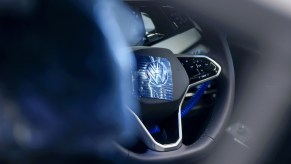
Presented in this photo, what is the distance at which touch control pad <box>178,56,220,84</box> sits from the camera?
122 centimetres

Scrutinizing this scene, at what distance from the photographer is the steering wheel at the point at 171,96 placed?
1072 millimetres

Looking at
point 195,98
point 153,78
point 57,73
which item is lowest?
point 195,98

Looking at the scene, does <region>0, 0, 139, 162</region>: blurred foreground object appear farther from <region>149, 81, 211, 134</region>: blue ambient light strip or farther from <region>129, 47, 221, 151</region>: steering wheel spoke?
<region>149, 81, 211, 134</region>: blue ambient light strip

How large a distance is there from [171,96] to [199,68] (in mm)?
161

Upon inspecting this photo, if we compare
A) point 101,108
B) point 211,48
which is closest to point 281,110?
point 211,48

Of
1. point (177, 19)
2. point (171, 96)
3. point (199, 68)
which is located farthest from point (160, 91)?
point (177, 19)

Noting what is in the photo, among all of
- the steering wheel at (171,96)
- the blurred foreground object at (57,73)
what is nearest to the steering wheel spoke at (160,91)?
the steering wheel at (171,96)

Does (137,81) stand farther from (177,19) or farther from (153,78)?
(177,19)

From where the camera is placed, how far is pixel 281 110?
1.36 m

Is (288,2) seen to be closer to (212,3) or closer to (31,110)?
(212,3)

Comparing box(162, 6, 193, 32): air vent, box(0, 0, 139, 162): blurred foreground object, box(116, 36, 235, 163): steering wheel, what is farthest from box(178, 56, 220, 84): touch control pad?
box(0, 0, 139, 162): blurred foreground object

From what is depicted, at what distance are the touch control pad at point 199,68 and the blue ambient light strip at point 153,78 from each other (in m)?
0.09

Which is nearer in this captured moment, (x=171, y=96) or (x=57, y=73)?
(x=57, y=73)

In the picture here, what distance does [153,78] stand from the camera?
112 cm
